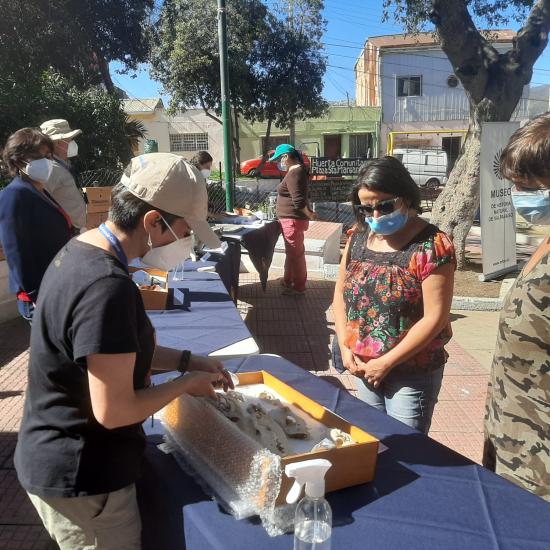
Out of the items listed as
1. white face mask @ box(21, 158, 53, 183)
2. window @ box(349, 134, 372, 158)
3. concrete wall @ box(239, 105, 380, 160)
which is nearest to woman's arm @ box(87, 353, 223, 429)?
white face mask @ box(21, 158, 53, 183)

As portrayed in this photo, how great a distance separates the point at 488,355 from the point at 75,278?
4619 millimetres

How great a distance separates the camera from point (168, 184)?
1.26 metres

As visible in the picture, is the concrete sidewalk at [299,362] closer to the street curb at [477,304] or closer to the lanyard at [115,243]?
the street curb at [477,304]

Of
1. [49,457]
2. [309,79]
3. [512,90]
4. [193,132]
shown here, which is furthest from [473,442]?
[193,132]

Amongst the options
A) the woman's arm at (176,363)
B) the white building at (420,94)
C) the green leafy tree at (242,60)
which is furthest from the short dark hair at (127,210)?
the white building at (420,94)

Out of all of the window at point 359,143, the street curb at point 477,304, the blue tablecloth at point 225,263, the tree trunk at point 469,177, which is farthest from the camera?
the window at point 359,143

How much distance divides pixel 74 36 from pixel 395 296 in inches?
673

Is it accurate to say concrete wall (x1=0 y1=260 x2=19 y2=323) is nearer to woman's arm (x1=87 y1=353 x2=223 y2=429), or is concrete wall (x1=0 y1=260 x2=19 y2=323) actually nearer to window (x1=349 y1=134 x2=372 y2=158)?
woman's arm (x1=87 y1=353 x2=223 y2=429)

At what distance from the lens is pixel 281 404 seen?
1.74 m

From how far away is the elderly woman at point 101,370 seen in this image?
3.63 ft

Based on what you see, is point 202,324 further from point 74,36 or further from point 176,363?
point 74,36

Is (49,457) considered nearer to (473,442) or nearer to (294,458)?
(294,458)

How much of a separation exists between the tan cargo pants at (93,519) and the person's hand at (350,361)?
1135 mm

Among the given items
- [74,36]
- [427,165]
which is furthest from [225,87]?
[427,165]
